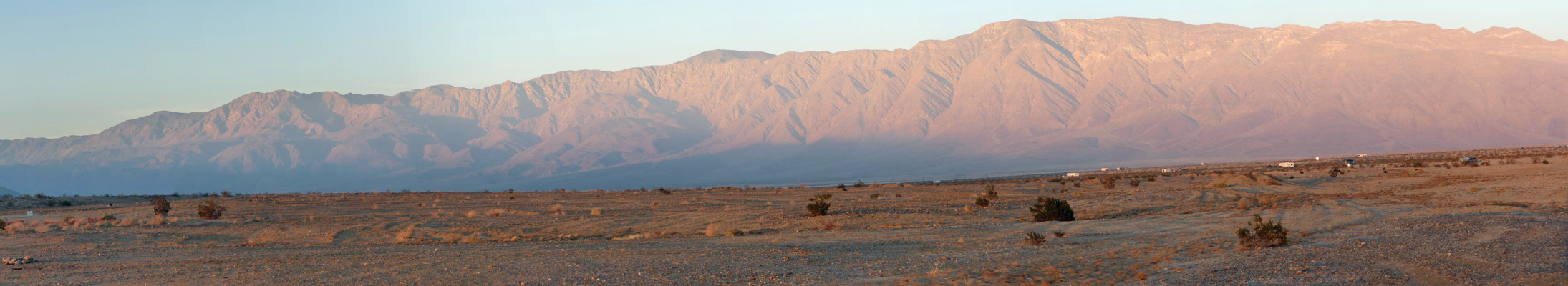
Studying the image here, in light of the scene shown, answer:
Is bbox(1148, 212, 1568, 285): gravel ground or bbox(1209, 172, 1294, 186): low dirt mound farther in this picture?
bbox(1209, 172, 1294, 186): low dirt mound

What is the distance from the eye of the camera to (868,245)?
17531 millimetres

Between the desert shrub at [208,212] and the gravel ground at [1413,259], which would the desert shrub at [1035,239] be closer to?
the gravel ground at [1413,259]

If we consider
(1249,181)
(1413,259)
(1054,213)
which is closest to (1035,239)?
(1413,259)

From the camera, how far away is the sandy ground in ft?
39.8

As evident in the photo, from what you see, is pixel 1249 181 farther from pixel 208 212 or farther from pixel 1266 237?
pixel 208 212

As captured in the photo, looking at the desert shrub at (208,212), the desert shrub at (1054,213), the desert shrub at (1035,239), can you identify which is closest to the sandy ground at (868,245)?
the desert shrub at (1035,239)

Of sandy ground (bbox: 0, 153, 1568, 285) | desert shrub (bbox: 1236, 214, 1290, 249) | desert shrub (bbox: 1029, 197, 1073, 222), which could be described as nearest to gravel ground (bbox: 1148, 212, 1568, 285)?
sandy ground (bbox: 0, 153, 1568, 285)

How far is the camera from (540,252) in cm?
1689

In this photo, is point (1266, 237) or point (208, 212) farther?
point (208, 212)

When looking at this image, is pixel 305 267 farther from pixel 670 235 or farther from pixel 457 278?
pixel 670 235

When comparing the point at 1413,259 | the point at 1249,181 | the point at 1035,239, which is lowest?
the point at 1413,259

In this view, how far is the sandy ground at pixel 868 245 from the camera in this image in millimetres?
12133

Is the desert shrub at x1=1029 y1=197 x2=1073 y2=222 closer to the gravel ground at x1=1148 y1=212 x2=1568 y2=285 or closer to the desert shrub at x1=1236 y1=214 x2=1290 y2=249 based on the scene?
the gravel ground at x1=1148 y1=212 x2=1568 y2=285

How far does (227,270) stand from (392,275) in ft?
10.1
